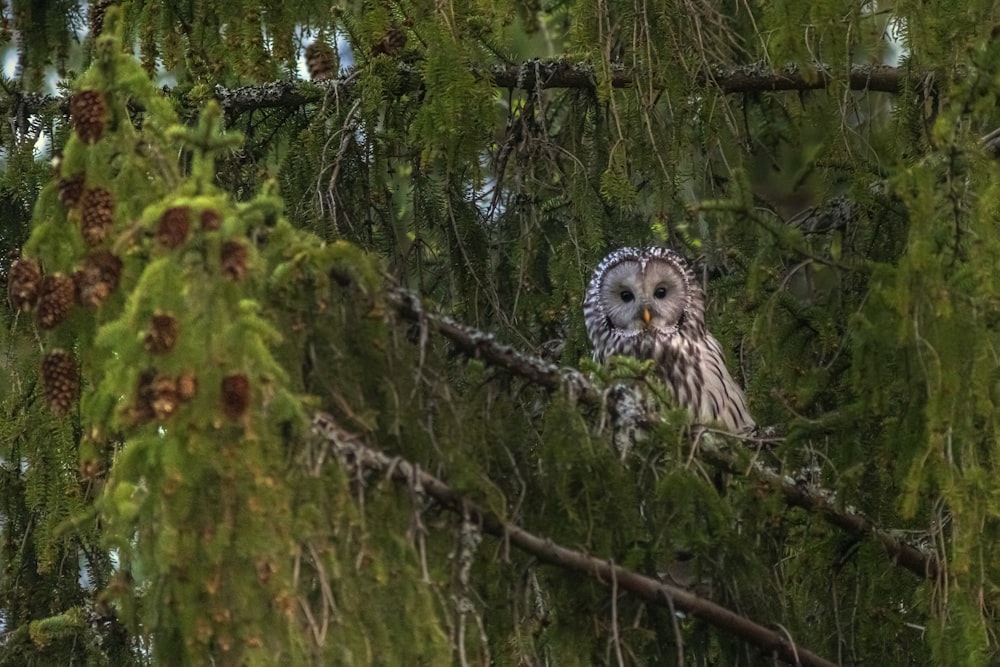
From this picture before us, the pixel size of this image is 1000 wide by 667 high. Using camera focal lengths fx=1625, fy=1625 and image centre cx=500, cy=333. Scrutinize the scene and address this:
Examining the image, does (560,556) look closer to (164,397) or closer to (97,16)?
(164,397)

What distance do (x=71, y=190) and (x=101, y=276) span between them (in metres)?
0.18

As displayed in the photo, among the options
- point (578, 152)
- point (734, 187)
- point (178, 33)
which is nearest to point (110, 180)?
point (734, 187)

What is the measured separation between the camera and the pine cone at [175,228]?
225 centimetres

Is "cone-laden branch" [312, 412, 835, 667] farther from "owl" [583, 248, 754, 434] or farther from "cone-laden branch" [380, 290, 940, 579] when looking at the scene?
"owl" [583, 248, 754, 434]

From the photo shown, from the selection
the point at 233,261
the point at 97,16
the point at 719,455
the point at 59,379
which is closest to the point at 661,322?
the point at 719,455

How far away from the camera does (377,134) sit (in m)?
4.32

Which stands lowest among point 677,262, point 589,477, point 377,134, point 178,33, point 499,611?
point 499,611

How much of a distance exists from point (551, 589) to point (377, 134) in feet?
5.39

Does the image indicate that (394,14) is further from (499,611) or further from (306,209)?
(499,611)

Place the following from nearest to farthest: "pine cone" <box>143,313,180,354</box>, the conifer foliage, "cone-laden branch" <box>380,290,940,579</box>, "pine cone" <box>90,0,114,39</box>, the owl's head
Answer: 1. "pine cone" <box>143,313,180,354</box>
2. the conifer foliage
3. "cone-laden branch" <box>380,290,940,579</box>
4. "pine cone" <box>90,0,114,39</box>
5. the owl's head

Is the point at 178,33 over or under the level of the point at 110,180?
over

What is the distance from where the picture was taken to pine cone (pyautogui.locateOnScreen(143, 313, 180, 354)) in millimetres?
2197

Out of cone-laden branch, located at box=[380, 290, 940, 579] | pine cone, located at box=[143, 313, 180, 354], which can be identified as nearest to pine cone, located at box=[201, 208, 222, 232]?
pine cone, located at box=[143, 313, 180, 354]

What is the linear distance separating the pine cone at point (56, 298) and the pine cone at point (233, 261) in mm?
396
